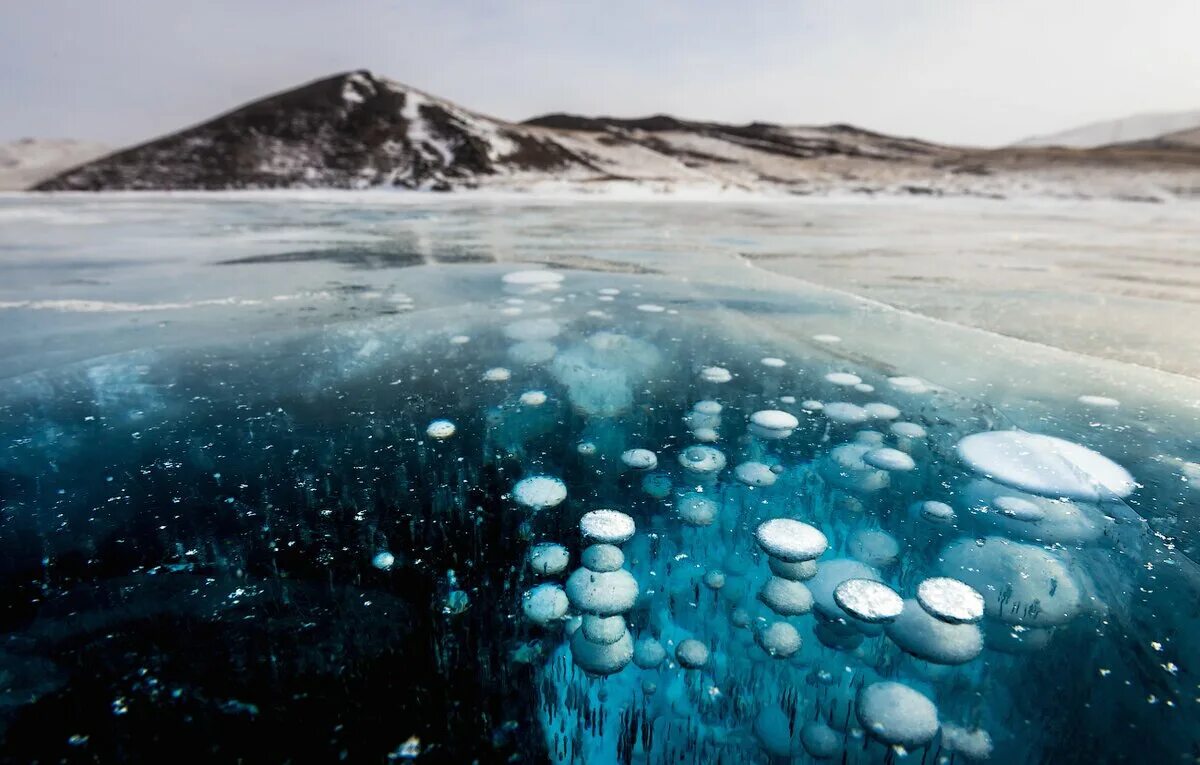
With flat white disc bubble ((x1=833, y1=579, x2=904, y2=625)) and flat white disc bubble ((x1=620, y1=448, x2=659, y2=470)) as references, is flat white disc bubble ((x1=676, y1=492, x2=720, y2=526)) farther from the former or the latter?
flat white disc bubble ((x1=833, y1=579, x2=904, y2=625))

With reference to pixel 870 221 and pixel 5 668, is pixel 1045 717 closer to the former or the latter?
pixel 5 668

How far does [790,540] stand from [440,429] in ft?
4.80

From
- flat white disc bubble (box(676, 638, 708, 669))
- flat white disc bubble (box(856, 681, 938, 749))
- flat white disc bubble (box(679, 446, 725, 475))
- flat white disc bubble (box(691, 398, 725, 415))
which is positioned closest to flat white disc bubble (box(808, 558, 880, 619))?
flat white disc bubble (box(856, 681, 938, 749))

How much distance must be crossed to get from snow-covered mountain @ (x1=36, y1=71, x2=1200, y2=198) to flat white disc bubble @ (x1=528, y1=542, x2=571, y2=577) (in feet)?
95.7

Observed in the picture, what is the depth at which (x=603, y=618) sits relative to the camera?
4.67 feet

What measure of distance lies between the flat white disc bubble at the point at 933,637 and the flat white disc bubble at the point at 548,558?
846 mm

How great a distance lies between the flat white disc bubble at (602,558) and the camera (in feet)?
5.23

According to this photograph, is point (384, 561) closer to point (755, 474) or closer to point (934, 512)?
point (755, 474)

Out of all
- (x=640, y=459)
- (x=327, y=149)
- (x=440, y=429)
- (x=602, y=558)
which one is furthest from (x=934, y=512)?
(x=327, y=149)

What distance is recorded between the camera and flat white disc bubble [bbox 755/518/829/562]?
1.64 metres

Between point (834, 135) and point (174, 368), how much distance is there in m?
72.6

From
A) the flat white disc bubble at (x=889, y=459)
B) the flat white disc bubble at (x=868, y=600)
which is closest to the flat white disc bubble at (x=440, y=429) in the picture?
the flat white disc bubble at (x=868, y=600)

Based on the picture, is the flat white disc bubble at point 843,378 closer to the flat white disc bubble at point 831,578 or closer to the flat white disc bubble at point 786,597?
the flat white disc bubble at point 831,578

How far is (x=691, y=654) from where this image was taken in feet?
4.37
